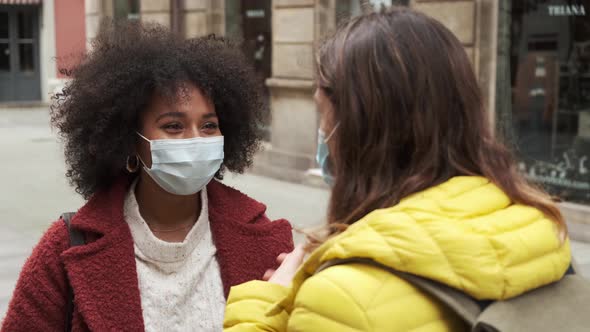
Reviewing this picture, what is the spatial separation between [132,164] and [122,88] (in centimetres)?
27

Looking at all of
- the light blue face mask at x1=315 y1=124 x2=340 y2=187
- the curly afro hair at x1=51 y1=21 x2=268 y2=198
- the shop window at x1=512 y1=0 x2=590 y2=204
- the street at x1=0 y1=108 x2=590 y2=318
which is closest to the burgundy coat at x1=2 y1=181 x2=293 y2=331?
the curly afro hair at x1=51 y1=21 x2=268 y2=198

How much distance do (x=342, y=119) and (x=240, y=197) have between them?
1189 millimetres

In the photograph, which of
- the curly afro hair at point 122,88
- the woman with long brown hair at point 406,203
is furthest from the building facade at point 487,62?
the woman with long brown hair at point 406,203

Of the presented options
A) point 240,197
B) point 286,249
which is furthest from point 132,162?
point 286,249

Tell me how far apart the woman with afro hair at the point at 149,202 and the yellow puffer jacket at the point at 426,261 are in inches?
40.2

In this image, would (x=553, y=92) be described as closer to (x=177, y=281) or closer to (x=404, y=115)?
(x=177, y=281)

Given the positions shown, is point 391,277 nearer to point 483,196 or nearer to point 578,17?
point 483,196

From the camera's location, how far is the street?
7.82m

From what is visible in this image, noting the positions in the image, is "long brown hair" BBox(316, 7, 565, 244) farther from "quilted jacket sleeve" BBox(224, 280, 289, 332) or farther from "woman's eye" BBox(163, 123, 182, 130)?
"woman's eye" BBox(163, 123, 182, 130)

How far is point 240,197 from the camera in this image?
9.52ft

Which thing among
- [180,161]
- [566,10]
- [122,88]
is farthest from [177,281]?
[566,10]

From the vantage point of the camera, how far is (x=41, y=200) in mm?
10641

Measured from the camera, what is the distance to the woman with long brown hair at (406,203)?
154cm

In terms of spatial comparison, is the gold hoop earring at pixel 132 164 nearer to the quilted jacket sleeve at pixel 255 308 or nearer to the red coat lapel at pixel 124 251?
the red coat lapel at pixel 124 251
